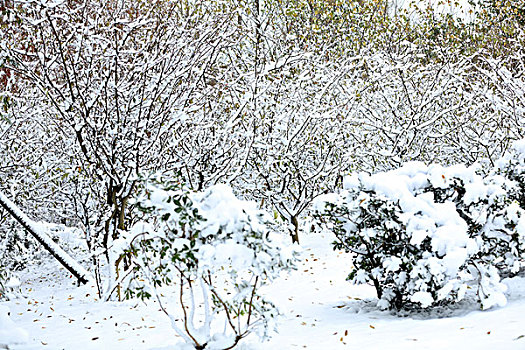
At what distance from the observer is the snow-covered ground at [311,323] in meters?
3.81

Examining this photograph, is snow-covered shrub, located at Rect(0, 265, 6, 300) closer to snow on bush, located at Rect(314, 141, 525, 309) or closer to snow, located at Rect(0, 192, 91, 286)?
snow, located at Rect(0, 192, 91, 286)

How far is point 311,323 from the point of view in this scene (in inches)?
185

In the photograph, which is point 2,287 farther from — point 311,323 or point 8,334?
point 311,323

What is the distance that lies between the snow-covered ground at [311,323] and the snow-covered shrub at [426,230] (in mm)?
252

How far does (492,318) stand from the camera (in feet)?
13.6

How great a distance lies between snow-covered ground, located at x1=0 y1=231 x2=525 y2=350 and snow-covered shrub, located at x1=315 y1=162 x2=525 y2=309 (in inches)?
9.9

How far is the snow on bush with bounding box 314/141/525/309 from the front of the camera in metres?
4.34

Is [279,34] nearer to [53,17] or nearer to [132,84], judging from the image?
[132,84]

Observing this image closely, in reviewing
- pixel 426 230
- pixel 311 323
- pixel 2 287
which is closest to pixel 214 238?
pixel 311 323

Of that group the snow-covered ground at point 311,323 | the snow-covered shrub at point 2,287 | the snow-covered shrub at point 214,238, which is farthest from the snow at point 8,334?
the snow-covered shrub at point 2,287

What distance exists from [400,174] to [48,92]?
4.23 m

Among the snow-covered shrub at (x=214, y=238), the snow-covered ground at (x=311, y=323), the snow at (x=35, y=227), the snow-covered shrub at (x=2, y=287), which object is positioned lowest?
the snow-covered ground at (x=311, y=323)

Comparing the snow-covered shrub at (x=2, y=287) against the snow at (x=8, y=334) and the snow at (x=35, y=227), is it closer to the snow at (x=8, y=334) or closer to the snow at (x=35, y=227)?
the snow at (x=35, y=227)

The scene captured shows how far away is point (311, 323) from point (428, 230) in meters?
1.38
